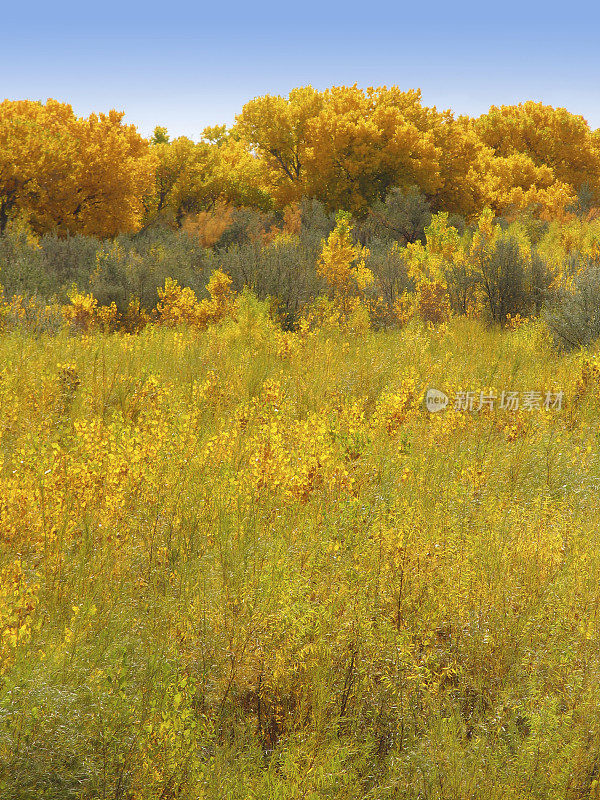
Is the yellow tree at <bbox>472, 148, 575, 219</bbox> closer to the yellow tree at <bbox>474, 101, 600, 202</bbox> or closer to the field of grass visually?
the yellow tree at <bbox>474, 101, 600, 202</bbox>

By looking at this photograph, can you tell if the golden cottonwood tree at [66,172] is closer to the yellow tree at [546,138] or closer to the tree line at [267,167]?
the tree line at [267,167]

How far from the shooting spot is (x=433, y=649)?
2.85 m

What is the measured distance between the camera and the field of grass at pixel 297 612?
213 cm

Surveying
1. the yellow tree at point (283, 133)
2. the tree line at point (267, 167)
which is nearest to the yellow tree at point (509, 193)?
the tree line at point (267, 167)

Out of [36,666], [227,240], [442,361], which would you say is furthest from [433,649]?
[227,240]

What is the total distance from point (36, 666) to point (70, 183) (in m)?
21.5

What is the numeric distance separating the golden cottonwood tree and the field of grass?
17.3 m

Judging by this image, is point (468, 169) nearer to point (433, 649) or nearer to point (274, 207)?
point (274, 207)

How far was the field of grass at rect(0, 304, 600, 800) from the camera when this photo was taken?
213cm

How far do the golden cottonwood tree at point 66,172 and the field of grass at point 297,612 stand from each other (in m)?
17.3

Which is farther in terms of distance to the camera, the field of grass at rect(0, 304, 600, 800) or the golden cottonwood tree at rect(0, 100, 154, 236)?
the golden cottonwood tree at rect(0, 100, 154, 236)

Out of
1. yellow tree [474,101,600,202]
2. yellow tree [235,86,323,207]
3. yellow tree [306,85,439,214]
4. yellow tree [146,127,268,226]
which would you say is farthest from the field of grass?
yellow tree [474,101,600,202]

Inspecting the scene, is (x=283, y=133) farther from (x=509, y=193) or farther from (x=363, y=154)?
(x=509, y=193)

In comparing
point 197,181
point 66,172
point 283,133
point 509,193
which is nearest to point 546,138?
point 509,193
